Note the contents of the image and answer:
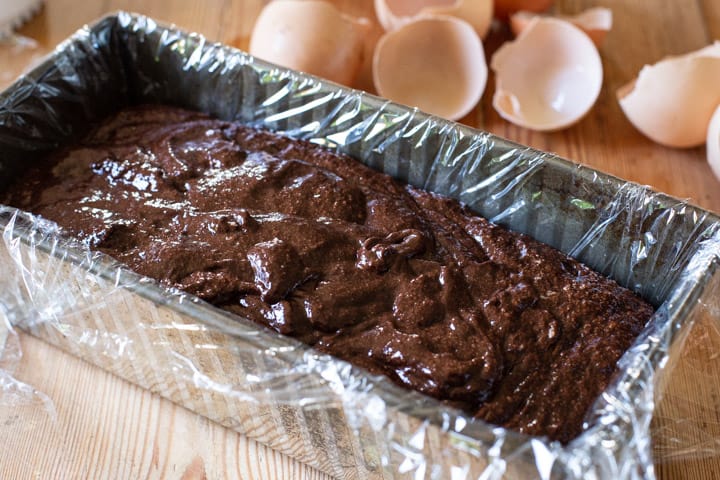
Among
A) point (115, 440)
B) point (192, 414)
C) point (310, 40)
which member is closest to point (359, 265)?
point (192, 414)

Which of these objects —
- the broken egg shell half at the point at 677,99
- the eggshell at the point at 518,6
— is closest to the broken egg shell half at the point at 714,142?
the broken egg shell half at the point at 677,99

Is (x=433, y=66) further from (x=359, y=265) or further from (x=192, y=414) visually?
(x=192, y=414)

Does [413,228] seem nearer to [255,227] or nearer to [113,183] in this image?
[255,227]

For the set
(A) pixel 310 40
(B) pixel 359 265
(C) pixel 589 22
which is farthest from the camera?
(C) pixel 589 22

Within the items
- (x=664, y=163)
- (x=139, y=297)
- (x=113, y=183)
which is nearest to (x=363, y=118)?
(x=113, y=183)

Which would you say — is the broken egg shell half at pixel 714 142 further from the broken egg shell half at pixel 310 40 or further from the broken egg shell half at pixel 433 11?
the broken egg shell half at pixel 310 40

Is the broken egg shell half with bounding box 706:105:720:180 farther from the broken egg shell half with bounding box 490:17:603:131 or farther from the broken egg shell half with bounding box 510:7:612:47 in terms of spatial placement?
the broken egg shell half with bounding box 510:7:612:47
